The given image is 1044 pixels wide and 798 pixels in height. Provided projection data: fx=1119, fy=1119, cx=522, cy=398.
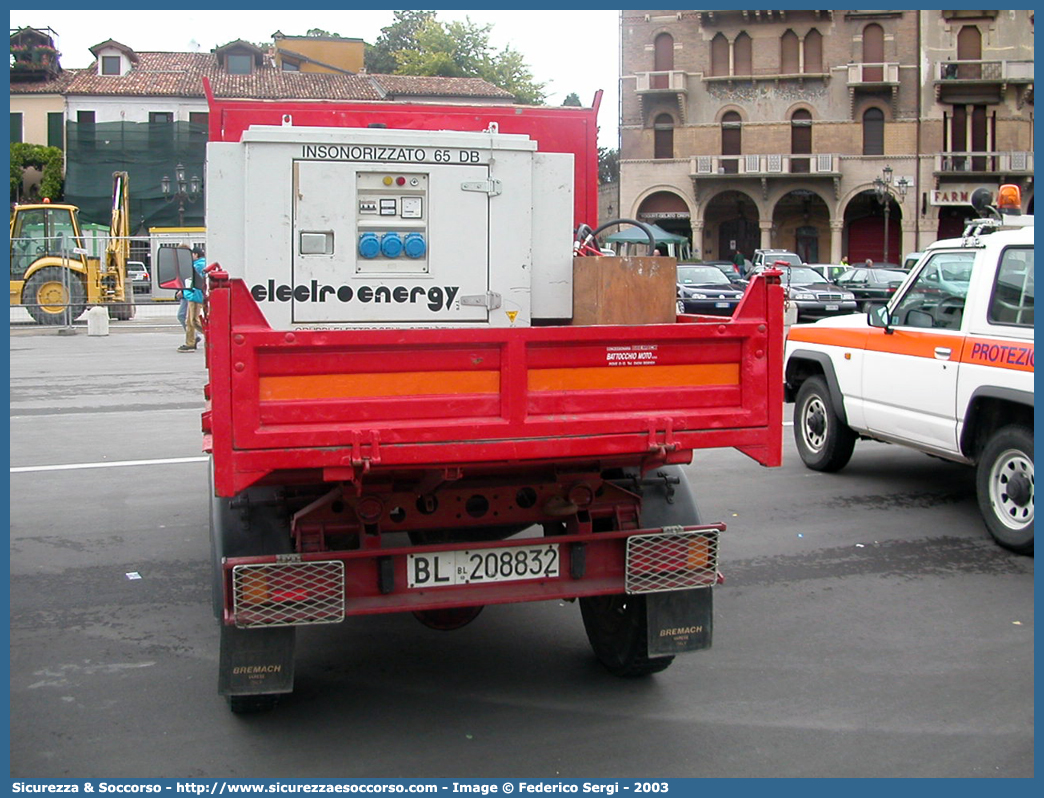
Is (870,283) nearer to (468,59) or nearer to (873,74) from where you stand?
(873,74)

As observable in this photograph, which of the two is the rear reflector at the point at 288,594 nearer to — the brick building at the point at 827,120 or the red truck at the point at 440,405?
the red truck at the point at 440,405

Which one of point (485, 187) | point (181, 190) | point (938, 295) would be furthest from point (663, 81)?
point (485, 187)

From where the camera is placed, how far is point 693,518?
4.67 metres

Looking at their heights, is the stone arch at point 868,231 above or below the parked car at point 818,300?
above

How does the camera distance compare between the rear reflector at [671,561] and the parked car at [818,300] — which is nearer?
the rear reflector at [671,561]

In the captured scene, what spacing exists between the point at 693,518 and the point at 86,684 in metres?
2.67

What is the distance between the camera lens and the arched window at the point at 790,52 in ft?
185

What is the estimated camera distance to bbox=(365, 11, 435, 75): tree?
82.3 m

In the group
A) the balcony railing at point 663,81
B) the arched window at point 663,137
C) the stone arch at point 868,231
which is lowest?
the stone arch at point 868,231

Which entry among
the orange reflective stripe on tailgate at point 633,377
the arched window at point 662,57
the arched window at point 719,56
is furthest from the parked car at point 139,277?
the orange reflective stripe on tailgate at point 633,377

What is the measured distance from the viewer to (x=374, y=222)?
451 cm

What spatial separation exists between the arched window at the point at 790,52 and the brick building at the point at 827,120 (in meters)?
0.05

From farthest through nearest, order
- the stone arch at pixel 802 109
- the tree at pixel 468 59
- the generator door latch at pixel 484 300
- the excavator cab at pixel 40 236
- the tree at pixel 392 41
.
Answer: the tree at pixel 392 41 < the tree at pixel 468 59 < the stone arch at pixel 802 109 < the excavator cab at pixel 40 236 < the generator door latch at pixel 484 300

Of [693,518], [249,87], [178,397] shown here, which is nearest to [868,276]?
[178,397]
